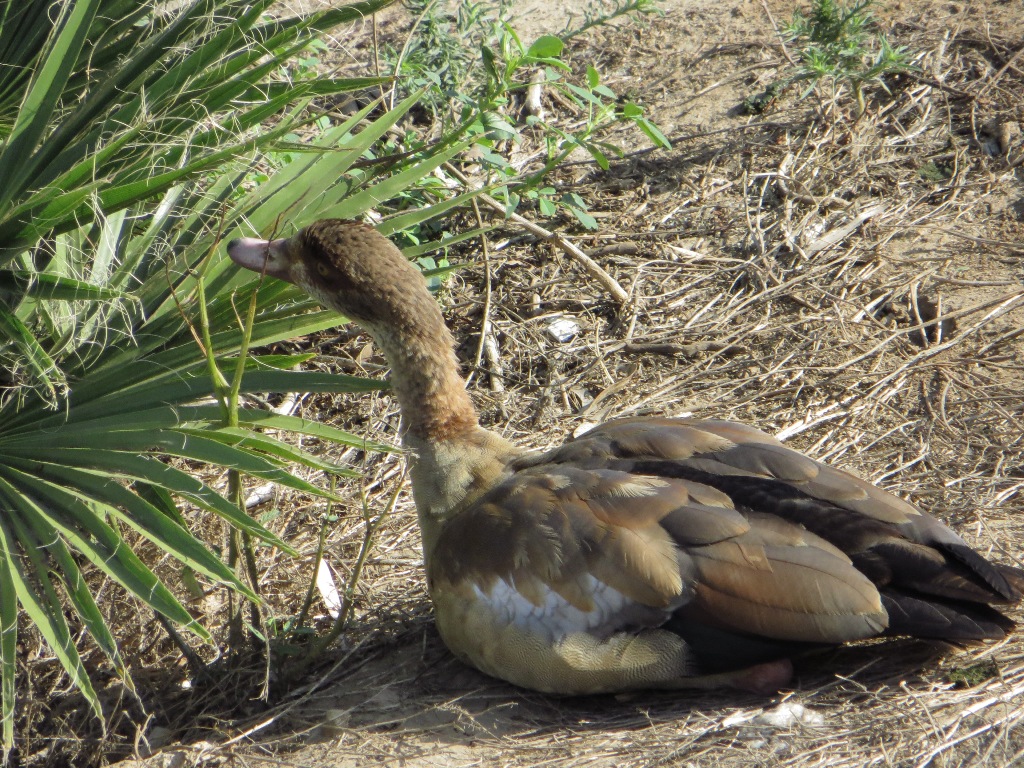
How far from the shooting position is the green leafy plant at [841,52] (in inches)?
251

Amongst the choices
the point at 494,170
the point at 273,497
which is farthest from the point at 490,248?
the point at 273,497

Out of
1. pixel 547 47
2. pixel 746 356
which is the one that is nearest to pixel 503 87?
pixel 547 47

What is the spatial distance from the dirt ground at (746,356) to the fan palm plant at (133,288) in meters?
0.82

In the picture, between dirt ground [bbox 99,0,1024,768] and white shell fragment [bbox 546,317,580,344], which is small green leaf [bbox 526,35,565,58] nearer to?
dirt ground [bbox 99,0,1024,768]

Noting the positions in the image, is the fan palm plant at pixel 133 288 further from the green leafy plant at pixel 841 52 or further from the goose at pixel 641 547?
the green leafy plant at pixel 841 52

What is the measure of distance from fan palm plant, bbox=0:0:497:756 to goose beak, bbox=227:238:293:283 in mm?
95

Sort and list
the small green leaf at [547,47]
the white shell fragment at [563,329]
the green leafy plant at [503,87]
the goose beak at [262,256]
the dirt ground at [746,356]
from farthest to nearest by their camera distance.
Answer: the white shell fragment at [563,329] < the green leafy plant at [503,87] < the small green leaf at [547,47] < the goose beak at [262,256] < the dirt ground at [746,356]

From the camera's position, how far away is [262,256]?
378 cm

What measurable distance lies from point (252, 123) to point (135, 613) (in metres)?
2.03

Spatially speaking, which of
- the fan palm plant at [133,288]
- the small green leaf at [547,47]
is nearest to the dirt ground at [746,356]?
the fan palm plant at [133,288]

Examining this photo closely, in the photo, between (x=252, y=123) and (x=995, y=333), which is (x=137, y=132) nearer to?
(x=252, y=123)

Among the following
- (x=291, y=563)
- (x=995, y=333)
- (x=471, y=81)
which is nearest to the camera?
(x=291, y=563)

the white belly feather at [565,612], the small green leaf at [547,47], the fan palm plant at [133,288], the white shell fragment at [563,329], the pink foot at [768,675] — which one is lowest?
the pink foot at [768,675]

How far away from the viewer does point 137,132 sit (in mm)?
3316
